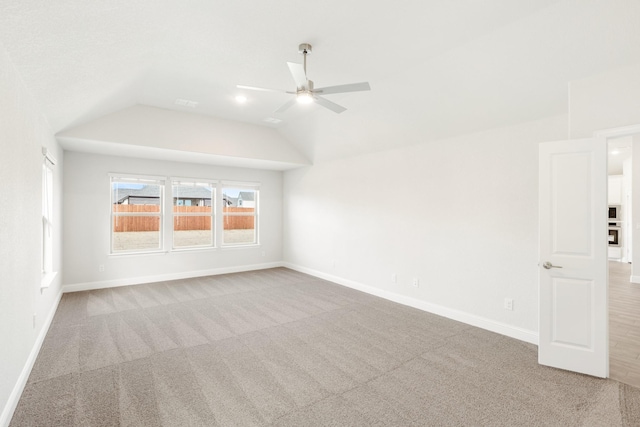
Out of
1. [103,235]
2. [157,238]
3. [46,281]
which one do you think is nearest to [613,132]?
[46,281]

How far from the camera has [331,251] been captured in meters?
6.44

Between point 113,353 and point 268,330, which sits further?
point 268,330

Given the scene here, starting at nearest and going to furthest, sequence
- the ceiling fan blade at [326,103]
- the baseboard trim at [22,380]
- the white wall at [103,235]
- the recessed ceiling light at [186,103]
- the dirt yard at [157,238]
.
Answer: the baseboard trim at [22,380]
the ceiling fan blade at [326,103]
the recessed ceiling light at [186,103]
the white wall at [103,235]
the dirt yard at [157,238]

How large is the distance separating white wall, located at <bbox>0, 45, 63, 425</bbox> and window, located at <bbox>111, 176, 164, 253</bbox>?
2.56 metres

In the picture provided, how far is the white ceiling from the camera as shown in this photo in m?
2.23

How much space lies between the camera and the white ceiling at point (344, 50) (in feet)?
7.31

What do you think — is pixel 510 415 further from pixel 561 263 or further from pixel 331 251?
pixel 331 251

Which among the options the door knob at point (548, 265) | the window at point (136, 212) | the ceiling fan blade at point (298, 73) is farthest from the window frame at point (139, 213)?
the door knob at point (548, 265)

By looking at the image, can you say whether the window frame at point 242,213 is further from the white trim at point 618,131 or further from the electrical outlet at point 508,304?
the white trim at point 618,131

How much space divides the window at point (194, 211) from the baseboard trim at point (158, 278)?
1.96 ft

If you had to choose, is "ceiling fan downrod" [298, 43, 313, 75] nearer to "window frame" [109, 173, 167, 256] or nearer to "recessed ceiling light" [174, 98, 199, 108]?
"recessed ceiling light" [174, 98, 199, 108]

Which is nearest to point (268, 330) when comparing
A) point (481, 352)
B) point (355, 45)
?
point (481, 352)

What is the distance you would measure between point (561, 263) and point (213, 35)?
3.84m

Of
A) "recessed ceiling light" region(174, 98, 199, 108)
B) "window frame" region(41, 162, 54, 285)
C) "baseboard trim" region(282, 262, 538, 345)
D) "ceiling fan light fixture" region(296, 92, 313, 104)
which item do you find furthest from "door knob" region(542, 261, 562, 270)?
"window frame" region(41, 162, 54, 285)
